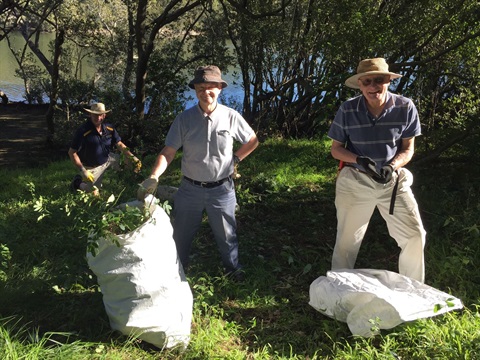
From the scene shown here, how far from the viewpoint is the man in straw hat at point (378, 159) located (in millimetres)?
2885

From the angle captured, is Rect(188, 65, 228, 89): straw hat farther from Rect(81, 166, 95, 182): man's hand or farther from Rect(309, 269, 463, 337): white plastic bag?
Rect(81, 166, 95, 182): man's hand

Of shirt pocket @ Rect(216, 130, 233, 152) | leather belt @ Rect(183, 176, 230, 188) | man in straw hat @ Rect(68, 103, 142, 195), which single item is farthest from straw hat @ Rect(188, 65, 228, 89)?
man in straw hat @ Rect(68, 103, 142, 195)

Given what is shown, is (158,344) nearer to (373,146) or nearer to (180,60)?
(373,146)

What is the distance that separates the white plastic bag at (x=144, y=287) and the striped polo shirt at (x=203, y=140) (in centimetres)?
62

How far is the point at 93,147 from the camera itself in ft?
15.1

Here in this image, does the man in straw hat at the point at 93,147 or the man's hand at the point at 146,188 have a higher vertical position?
the man's hand at the point at 146,188

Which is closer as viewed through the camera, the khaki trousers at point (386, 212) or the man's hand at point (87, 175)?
the khaki trousers at point (386, 212)

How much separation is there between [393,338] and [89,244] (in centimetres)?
193

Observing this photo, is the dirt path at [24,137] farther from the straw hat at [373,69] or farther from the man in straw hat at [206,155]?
the straw hat at [373,69]

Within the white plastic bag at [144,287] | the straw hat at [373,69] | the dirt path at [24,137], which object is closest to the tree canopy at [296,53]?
the dirt path at [24,137]

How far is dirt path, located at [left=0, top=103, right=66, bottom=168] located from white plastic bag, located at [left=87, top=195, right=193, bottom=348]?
700 centimetres

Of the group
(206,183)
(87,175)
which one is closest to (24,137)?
(87,175)

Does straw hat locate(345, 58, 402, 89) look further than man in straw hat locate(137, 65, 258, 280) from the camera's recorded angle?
No

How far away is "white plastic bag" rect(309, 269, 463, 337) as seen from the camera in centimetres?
270
